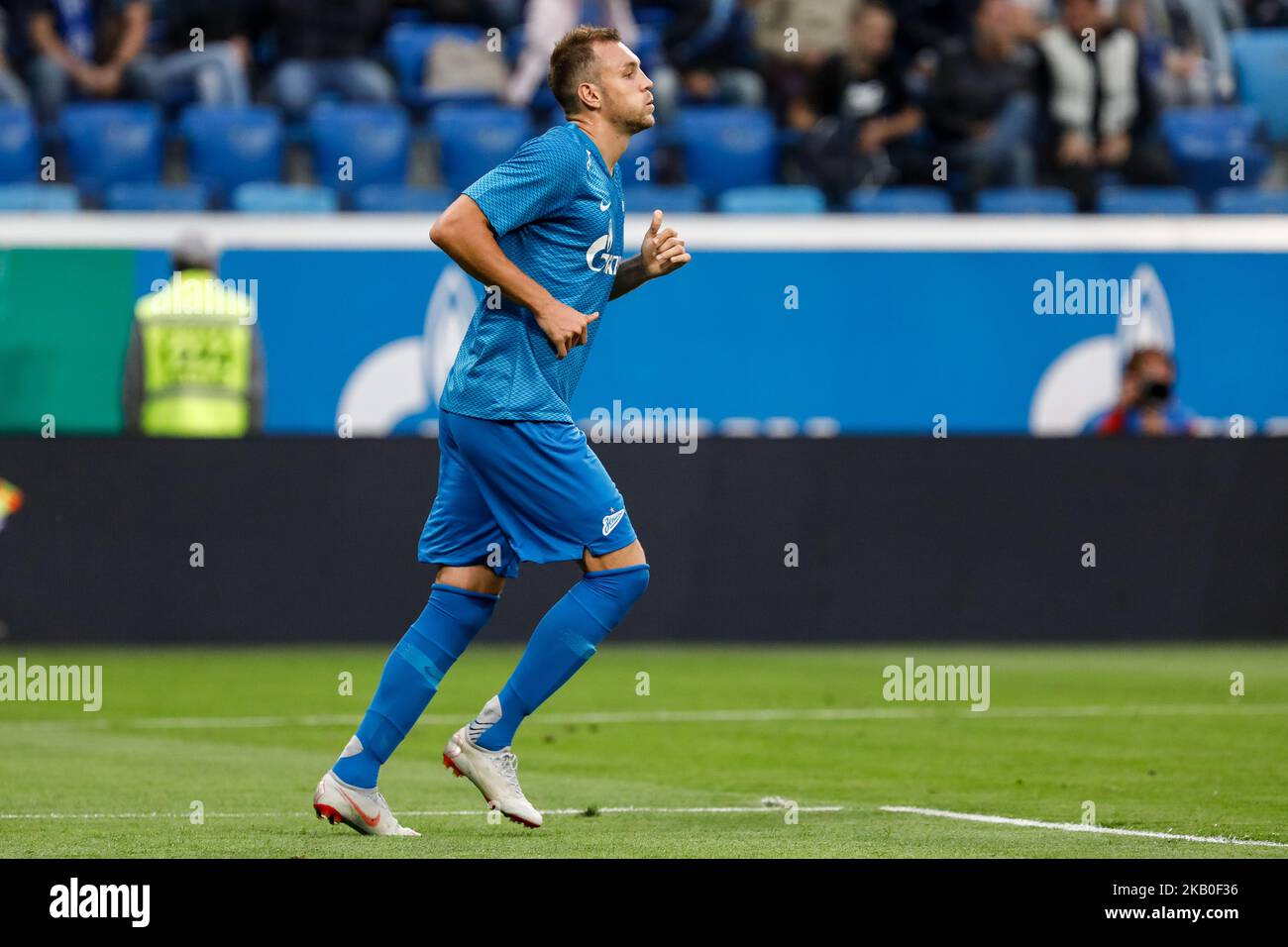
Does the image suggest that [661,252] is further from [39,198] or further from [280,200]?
[39,198]

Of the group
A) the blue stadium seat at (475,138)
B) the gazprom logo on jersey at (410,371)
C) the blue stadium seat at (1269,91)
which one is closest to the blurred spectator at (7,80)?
the blue stadium seat at (475,138)

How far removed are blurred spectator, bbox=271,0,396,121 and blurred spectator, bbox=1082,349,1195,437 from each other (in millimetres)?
5959

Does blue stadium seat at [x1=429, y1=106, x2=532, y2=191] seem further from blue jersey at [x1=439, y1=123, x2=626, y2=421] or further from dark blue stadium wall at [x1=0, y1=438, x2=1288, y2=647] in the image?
blue jersey at [x1=439, y1=123, x2=626, y2=421]

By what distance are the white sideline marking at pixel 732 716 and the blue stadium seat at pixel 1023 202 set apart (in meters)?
6.45

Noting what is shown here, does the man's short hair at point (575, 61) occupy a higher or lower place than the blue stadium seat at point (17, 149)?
lower

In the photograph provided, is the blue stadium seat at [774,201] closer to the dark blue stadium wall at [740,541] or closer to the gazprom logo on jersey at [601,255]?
the dark blue stadium wall at [740,541]

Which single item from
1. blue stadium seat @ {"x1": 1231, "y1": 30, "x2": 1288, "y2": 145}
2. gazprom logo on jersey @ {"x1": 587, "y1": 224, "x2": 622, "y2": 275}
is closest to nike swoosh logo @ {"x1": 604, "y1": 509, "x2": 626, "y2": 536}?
gazprom logo on jersey @ {"x1": 587, "y1": 224, "x2": 622, "y2": 275}

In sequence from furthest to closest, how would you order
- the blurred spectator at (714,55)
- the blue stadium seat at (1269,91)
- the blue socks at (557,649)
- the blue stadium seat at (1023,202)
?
1. the blue stadium seat at (1269,91)
2. the blurred spectator at (714,55)
3. the blue stadium seat at (1023,202)
4. the blue socks at (557,649)

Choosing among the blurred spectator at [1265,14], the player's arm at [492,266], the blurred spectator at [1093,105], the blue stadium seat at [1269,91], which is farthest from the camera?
the blurred spectator at [1265,14]

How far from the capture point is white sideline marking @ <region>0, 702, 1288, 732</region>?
10.6 m

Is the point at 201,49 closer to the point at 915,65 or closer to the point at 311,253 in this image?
the point at 311,253

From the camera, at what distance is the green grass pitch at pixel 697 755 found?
6812 millimetres

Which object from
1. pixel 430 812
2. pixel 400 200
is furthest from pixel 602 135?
pixel 400 200

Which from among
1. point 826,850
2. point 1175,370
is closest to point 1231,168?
point 1175,370
